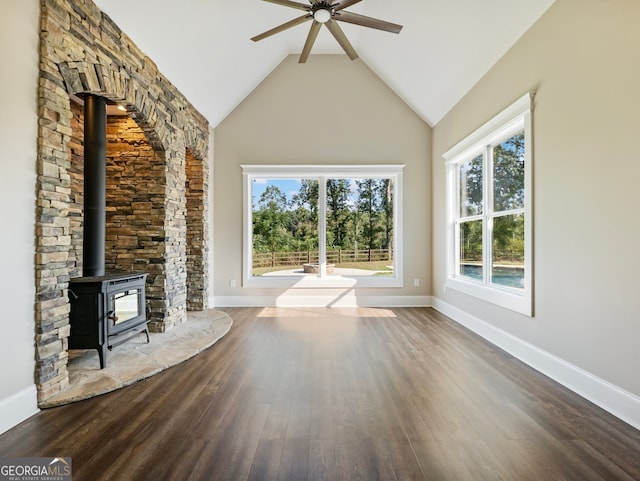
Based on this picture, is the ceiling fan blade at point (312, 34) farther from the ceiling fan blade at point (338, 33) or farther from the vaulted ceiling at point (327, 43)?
the vaulted ceiling at point (327, 43)

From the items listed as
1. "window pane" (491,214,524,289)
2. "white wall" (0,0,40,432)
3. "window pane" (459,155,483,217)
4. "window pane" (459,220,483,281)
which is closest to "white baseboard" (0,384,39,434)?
"white wall" (0,0,40,432)

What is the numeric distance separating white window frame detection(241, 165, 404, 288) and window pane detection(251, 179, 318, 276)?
98 millimetres

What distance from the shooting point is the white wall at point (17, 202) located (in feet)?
6.60

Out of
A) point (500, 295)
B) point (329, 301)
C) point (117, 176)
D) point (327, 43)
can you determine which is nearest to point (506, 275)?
point (500, 295)

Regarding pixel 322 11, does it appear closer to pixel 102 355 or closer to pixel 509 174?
pixel 509 174

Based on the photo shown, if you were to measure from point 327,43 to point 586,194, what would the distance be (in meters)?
4.41

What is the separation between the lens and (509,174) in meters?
3.62

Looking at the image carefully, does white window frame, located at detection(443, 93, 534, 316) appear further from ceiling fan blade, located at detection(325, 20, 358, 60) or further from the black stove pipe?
the black stove pipe

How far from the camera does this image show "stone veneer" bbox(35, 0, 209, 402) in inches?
89.7

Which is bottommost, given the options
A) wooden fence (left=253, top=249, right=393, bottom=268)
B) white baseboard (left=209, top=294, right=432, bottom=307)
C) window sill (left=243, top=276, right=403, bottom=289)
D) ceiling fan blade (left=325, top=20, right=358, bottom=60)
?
white baseboard (left=209, top=294, right=432, bottom=307)

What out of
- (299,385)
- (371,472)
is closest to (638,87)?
(371,472)

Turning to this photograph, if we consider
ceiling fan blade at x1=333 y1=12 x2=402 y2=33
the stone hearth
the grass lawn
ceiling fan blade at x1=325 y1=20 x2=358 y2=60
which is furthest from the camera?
the grass lawn

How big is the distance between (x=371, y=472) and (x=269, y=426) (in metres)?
0.69

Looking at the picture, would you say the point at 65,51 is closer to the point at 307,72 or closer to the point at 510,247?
the point at 307,72
